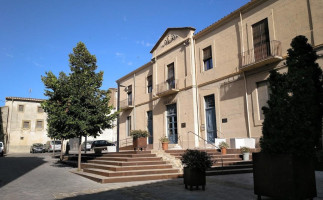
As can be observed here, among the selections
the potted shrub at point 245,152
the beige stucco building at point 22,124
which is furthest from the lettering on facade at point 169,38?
the beige stucco building at point 22,124

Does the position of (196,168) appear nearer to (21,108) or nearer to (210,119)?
(210,119)

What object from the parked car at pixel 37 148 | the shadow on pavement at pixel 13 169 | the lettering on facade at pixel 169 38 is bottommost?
the shadow on pavement at pixel 13 169

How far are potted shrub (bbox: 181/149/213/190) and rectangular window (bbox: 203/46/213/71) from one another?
10.0 metres

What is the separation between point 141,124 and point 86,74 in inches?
393

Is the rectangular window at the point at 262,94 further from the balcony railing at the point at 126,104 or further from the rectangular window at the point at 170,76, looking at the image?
the balcony railing at the point at 126,104

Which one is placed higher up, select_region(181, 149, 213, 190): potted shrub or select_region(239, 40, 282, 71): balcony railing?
select_region(239, 40, 282, 71): balcony railing

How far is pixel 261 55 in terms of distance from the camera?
1311 cm

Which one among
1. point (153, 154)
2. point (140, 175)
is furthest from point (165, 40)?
point (140, 175)

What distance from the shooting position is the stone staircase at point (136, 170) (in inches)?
366

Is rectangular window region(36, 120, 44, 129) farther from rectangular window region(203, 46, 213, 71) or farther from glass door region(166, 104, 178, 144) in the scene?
rectangular window region(203, 46, 213, 71)

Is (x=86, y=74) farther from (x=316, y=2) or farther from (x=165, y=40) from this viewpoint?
(x=316, y=2)

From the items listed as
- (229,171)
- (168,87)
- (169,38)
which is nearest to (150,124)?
(168,87)

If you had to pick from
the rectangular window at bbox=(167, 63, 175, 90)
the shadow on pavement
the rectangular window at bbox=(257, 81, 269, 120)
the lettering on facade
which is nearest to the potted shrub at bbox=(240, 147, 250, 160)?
the rectangular window at bbox=(257, 81, 269, 120)

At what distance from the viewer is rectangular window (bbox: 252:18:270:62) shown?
13.0m
